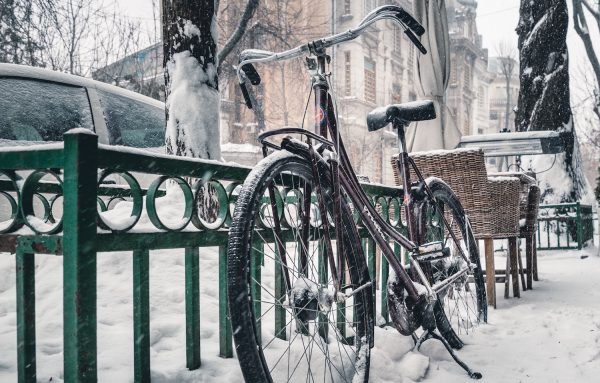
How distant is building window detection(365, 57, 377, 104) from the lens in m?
29.6

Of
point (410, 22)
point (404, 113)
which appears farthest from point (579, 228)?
point (410, 22)

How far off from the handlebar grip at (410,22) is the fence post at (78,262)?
1383 millimetres

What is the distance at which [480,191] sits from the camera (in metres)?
4.18

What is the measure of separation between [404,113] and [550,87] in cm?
680

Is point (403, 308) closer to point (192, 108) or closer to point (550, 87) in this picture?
point (192, 108)

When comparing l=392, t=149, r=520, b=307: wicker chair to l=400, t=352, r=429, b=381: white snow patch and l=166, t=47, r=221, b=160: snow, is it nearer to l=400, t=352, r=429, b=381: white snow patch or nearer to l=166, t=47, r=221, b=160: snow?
l=166, t=47, r=221, b=160: snow

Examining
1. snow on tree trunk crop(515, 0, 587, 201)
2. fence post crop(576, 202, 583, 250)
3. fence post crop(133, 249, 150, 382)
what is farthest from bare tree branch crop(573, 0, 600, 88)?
fence post crop(133, 249, 150, 382)

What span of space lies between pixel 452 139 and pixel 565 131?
4400 mm

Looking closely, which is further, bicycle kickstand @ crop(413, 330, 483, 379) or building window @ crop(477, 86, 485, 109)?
building window @ crop(477, 86, 485, 109)

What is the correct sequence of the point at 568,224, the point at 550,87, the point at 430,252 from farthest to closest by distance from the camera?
the point at 550,87 < the point at 568,224 < the point at 430,252

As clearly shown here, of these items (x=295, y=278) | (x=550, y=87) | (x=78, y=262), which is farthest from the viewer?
(x=550, y=87)

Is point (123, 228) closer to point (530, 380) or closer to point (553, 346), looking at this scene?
point (530, 380)

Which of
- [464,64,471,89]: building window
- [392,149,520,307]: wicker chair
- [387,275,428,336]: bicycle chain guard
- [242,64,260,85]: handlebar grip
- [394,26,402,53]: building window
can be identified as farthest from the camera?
[464,64,471,89]: building window

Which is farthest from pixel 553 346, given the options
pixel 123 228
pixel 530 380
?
pixel 123 228
